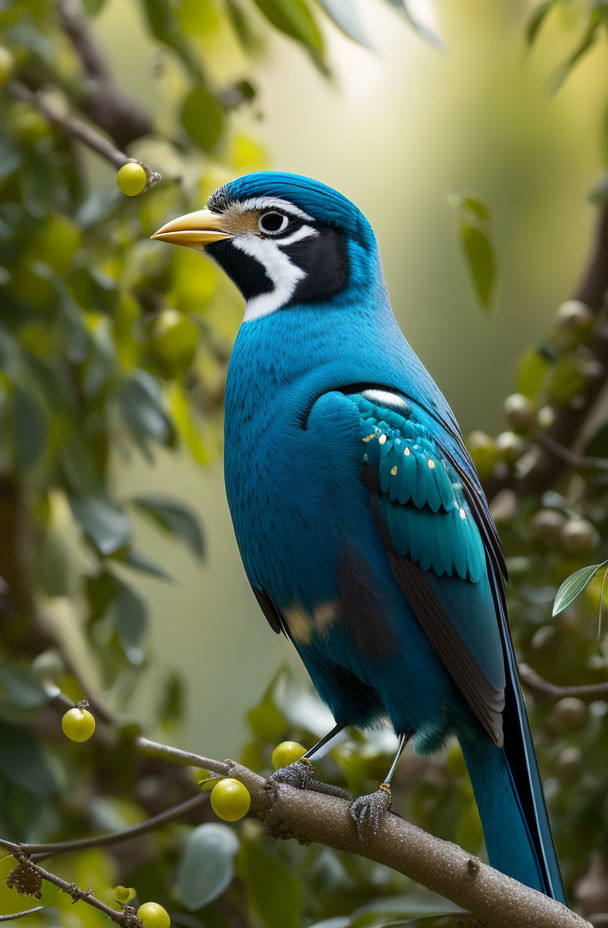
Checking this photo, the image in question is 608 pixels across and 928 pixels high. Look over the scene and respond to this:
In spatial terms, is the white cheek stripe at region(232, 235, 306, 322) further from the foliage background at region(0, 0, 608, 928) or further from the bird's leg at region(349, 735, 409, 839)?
the bird's leg at region(349, 735, 409, 839)

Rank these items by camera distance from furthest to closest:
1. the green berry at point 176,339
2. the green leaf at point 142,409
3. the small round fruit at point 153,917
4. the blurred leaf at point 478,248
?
1. the green berry at point 176,339
2. the green leaf at point 142,409
3. the blurred leaf at point 478,248
4. the small round fruit at point 153,917

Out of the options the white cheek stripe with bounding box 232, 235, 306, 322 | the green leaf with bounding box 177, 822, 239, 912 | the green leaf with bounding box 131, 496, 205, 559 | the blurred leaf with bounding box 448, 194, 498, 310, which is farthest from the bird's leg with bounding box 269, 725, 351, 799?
the green leaf with bounding box 131, 496, 205, 559

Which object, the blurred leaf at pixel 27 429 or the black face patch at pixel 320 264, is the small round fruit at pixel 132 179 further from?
the blurred leaf at pixel 27 429

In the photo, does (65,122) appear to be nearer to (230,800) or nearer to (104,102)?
(104,102)

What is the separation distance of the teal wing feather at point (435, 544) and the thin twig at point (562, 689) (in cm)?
17

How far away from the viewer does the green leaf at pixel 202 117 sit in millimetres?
1689

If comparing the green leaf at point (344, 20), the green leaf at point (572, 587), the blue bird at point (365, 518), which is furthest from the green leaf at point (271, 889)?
the green leaf at point (344, 20)

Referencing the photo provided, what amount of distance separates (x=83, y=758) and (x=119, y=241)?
0.88m

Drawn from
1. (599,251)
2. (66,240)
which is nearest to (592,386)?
(599,251)

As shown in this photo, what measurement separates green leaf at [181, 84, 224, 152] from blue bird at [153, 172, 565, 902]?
Result: 2.03ft

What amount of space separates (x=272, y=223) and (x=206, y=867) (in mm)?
715

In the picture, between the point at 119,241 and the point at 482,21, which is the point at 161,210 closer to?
the point at 119,241

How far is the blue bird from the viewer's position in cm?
106

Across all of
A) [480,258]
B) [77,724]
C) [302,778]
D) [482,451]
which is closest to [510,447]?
[482,451]
